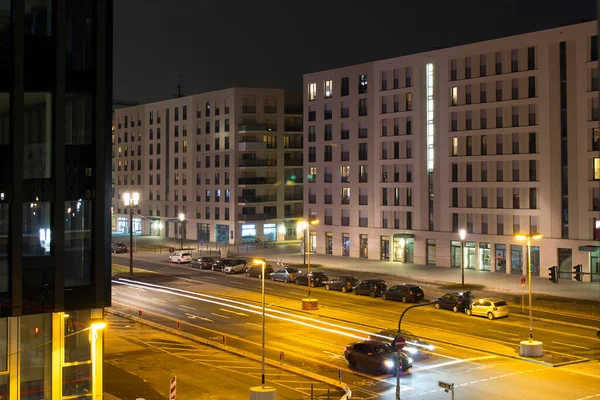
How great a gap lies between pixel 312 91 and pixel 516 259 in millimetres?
34429

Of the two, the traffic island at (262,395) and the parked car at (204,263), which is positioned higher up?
the parked car at (204,263)

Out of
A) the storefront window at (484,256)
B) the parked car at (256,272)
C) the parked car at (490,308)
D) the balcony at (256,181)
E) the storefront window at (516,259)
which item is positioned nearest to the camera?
the parked car at (490,308)

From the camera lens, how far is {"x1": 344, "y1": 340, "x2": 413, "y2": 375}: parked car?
31.4 meters

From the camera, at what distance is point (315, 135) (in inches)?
3420

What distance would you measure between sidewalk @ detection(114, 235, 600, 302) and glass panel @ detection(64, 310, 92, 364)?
40.2 m

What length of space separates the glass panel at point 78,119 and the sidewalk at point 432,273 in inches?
1620

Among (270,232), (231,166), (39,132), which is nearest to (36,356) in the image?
(39,132)

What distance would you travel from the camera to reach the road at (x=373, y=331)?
96.9 ft

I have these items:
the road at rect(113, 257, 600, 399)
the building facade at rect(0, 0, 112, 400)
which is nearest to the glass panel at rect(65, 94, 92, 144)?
the building facade at rect(0, 0, 112, 400)

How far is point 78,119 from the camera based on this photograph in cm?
2162

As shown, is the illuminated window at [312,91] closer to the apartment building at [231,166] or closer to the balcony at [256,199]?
the apartment building at [231,166]

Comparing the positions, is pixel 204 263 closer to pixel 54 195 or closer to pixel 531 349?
pixel 531 349

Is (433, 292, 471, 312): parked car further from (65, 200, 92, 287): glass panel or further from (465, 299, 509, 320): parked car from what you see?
(65, 200, 92, 287): glass panel

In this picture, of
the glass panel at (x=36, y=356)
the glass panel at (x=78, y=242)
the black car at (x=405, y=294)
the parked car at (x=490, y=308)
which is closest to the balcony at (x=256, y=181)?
the black car at (x=405, y=294)
